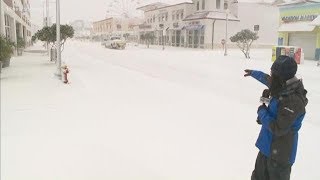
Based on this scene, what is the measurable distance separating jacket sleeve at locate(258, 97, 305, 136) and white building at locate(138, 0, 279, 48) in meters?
42.5

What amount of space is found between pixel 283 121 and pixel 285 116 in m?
0.04

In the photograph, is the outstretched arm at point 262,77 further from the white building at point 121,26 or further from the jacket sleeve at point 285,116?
the white building at point 121,26

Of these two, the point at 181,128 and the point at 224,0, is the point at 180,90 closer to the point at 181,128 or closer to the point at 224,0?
the point at 181,128

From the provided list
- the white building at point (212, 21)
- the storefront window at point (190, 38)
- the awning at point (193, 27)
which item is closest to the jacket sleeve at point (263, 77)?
the white building at point (212, 21)

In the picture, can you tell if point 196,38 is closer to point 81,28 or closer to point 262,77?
point 262,77

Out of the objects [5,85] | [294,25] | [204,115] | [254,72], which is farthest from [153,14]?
[254,72]

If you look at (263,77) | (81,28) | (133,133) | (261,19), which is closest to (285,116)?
(263,77)

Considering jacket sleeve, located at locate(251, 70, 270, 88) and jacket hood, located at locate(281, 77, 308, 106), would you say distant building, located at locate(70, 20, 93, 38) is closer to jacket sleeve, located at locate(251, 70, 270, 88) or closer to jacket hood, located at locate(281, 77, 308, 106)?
jacket sleeve, located at locate(251, 70, 270, 88)

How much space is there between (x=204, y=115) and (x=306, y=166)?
3.26 metres

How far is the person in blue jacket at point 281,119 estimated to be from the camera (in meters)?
2.67

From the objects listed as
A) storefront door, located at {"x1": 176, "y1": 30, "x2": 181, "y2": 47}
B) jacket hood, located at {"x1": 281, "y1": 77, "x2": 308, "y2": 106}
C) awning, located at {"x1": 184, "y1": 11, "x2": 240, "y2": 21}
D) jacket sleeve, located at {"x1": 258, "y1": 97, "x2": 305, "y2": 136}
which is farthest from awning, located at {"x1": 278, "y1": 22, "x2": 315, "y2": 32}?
jacket sleeve, located at {"x1": 258, "y1": 97, "x2": 305, "y2": 136}

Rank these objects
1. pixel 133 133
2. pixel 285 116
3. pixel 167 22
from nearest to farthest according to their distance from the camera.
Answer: pixel 285 116
pixel 133 133
pixel 167 22

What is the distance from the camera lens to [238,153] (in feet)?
17.9

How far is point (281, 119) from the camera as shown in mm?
2654
